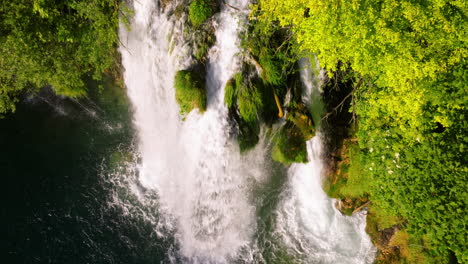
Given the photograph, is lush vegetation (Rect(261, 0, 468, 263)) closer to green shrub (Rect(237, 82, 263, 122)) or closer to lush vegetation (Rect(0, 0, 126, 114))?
green shrub (Rect(237, 82, 263, 122))

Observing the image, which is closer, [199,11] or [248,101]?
[199,11]

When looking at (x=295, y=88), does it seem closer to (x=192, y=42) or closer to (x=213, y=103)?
(x=213, y=103)

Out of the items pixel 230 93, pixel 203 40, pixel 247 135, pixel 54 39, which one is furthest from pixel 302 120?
pixel 54 39

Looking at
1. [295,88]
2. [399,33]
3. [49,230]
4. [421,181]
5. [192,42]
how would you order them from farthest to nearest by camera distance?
1. [49,230]
2. [295,88]
3. [192,42]
4. [421,181]
5. [399,33]

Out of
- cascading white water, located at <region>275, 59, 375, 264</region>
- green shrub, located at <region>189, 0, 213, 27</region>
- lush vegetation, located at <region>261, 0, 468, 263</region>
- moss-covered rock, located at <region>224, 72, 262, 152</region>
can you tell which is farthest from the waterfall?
lush vegetation, located at <region>261, 0, 468, 263</region>

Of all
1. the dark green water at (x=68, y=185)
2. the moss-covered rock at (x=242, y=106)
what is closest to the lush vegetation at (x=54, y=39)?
the dark green water at (x=68, y=185)

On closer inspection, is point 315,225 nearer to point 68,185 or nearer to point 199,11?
point 199,11

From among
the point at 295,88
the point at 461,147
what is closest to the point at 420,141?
the point at 461,147
